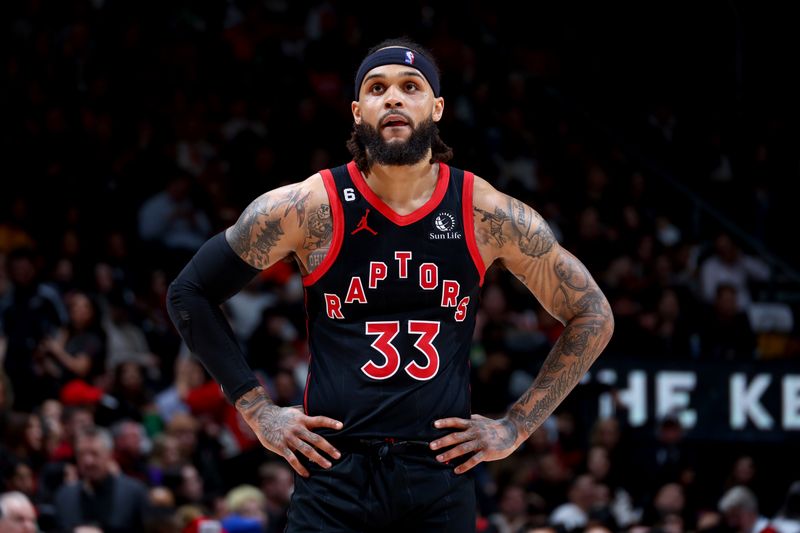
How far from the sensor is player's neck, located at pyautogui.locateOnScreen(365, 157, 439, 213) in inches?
183

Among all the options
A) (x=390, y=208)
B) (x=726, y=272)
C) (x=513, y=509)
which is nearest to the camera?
(x=390, y=208)

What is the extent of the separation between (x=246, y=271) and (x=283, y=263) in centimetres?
770

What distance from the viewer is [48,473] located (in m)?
9.29

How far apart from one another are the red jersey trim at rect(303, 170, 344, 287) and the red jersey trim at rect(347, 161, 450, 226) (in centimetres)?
9

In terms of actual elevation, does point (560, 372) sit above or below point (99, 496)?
above

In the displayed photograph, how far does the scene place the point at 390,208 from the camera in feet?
15.2

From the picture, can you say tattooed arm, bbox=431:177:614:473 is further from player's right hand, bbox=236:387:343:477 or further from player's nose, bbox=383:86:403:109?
player's right hand, bbox=236:387:343:477

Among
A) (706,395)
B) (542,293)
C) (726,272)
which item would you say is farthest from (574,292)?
(726,272)

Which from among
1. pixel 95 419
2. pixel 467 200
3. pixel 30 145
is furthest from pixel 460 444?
pixel 30 145

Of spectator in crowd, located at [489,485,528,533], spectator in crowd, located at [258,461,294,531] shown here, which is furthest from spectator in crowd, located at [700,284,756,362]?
spectator in crowd, located at [258,461,294,531]

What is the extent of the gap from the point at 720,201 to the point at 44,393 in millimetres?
7702

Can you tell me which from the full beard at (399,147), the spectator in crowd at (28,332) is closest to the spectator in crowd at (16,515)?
the spectator in crowd at (28,332)

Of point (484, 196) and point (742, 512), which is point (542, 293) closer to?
point (484, 196)

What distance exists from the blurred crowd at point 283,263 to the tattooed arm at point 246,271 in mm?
3553
